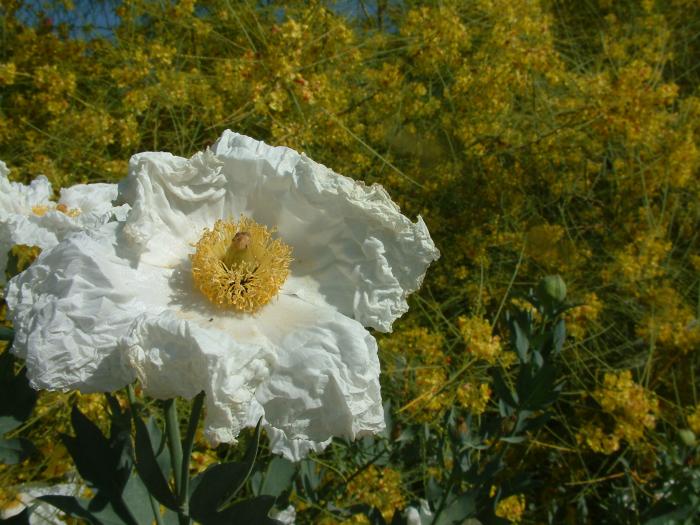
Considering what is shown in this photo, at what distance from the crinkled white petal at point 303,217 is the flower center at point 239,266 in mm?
42

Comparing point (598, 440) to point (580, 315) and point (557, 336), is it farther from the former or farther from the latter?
point (557, 336)

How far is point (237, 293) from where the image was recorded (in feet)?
3.46

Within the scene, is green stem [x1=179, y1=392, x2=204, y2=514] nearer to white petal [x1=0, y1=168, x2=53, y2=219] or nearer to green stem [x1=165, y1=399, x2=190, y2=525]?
green stem [x1=165, y1=399, x2=190, y2=525]

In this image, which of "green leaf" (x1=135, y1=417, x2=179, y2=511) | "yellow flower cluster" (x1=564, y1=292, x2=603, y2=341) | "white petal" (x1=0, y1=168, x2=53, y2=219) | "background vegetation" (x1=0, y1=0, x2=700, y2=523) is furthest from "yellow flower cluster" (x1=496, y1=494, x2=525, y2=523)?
"white petal" (x1=0, y1=168, x2=53, y2=219)

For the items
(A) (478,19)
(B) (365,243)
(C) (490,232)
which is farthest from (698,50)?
(B) (365,243)

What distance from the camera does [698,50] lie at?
400cm

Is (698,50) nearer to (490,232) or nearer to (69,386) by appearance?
(490,232)

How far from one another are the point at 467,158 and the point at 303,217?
182 centimetres

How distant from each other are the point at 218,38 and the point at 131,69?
43 centimetres

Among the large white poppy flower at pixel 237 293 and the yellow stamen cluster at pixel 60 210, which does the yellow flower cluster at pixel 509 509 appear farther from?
the yellow stamen cluster at pixel 60 210

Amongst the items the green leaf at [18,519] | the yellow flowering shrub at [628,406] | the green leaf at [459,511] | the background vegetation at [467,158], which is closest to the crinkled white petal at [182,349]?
the green leaf at [18,519]

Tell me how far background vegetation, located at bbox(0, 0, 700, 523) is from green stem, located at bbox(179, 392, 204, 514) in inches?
35.7

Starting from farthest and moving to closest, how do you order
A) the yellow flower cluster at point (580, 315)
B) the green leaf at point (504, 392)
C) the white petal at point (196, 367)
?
1. the yellow flower cluster at point (580, 315)
2. the green leaf at point (504, 392)
3. the white petal at point (196, 367)

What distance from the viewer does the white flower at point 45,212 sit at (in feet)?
3.88
